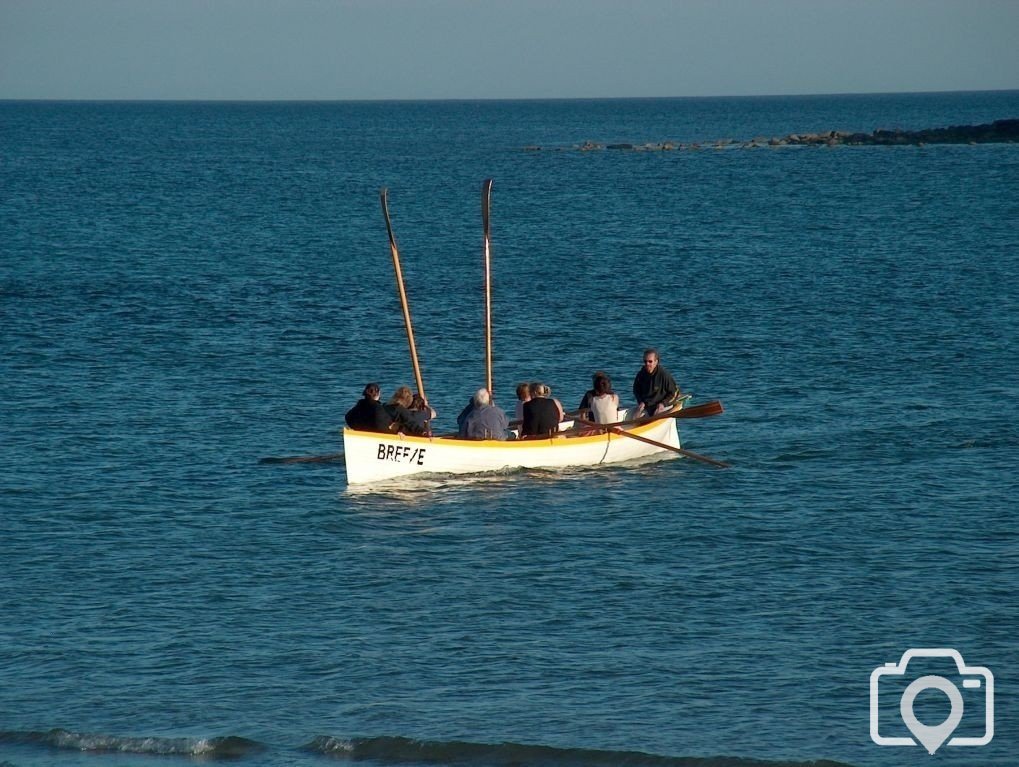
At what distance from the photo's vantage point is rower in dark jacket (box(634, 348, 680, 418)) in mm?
23312

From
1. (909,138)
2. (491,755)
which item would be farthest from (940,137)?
(491,755)

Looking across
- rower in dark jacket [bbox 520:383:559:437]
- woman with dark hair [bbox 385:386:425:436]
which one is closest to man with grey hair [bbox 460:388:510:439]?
rower in dark jacket [bbox 520:383:559:437]

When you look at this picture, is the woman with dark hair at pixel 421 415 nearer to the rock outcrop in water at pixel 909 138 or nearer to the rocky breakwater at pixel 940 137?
the rock outcrop in water at pixel 909 138

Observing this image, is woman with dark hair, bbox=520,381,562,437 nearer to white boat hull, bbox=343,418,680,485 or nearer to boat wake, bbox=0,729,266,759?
white boat hull, bbox=343,418,680,485

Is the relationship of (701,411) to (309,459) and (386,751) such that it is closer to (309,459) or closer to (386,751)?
(309,459)

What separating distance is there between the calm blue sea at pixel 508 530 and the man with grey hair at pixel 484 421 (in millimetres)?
859

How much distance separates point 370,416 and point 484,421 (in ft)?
5.69

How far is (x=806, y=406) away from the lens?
26969 mm

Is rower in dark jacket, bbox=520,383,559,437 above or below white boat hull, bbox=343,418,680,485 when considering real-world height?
above

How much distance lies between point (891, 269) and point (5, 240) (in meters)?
35.8

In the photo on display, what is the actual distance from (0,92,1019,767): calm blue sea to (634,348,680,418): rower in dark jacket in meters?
0.97

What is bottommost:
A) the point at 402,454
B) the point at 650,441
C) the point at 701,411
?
the point at 650,441

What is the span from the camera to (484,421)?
21.5 m

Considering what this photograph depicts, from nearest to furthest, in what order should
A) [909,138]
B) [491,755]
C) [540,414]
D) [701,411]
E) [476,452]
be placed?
[491,755], [476,452], [540,414], [701,411], [909,138]
